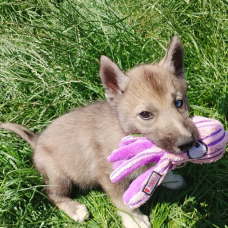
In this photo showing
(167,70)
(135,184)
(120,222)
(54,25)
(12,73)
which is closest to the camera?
(135,184)

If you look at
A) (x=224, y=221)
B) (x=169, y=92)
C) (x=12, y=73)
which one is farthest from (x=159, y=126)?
(x=12, y=73)

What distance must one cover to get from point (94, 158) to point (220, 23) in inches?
97.8

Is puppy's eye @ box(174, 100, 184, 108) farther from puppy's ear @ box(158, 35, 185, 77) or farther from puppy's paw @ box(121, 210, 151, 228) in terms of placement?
puppy's paw @ box(121, 210, 151, 228)

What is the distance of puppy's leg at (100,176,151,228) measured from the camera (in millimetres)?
3006

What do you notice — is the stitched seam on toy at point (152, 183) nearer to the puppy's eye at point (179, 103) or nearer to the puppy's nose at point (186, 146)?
the puppy's nose at point (186, 146)

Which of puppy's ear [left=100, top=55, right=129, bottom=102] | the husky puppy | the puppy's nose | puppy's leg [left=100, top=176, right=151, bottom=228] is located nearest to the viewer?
the puppy's nose

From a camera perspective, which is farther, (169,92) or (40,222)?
(40,222)

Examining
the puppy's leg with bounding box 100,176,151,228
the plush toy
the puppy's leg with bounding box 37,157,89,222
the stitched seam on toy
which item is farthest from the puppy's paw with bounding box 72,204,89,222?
the stitched seam on toy

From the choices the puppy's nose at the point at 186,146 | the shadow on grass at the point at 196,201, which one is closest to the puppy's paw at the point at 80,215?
the shadow on grass at the point at 196,201

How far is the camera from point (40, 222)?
10.4ft

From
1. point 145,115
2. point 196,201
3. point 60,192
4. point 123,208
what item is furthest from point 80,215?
point 145,115

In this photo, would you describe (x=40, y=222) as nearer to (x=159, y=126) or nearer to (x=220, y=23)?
(x=159, y=126)

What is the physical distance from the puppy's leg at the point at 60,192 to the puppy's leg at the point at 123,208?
42 centimetres

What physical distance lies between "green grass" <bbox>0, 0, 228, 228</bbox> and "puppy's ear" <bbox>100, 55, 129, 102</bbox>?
3.73 ft
